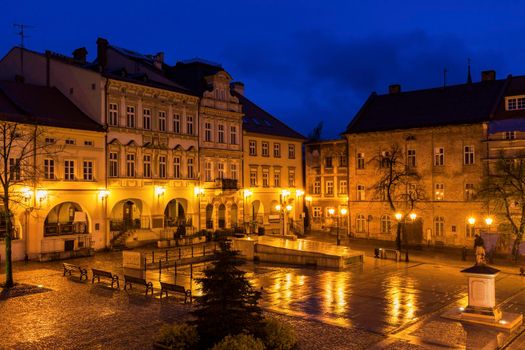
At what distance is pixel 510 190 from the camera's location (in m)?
37.8

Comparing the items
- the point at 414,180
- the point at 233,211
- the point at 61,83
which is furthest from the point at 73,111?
the point at 414,180

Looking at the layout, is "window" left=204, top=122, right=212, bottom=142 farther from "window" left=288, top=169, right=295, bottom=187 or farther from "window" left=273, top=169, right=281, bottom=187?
"window" left=288, top=169, right=295, bottom=187

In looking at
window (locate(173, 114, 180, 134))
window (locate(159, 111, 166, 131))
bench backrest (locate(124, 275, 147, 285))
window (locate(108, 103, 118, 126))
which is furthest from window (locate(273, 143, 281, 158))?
bench backrest (locate(124, 275, 147, 285))

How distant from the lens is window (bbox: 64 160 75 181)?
36312 mm

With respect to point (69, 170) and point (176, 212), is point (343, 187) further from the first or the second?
point (69, 170)

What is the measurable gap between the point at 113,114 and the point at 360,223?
2510cm

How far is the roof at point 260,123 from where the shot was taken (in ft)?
176

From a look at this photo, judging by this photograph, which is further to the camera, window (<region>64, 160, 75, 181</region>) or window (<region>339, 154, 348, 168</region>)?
window (<region>339, 154, 348, 168</region>)

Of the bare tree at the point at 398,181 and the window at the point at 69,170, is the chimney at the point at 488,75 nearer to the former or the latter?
the bare tree at the point at 398,181

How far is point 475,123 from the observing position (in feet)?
144

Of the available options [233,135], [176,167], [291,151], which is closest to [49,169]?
[176,167]

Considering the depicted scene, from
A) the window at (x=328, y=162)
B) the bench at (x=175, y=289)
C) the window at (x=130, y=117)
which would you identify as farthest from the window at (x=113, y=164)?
the window at (x=328, y=162)

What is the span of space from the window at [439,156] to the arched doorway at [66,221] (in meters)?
29.4

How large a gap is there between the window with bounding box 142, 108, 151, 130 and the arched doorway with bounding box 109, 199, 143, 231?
19.5 ft
